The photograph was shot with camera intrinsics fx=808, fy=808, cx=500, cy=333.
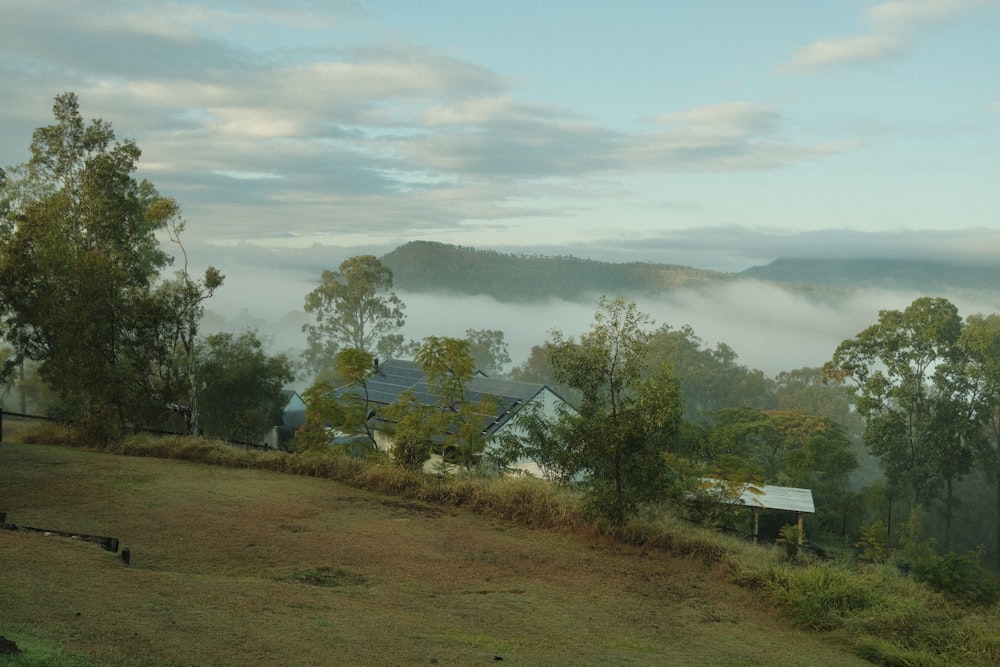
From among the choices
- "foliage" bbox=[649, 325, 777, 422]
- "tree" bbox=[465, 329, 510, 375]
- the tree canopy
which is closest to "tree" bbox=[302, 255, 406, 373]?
"tree" bbox=[465, 329, 510, 375]

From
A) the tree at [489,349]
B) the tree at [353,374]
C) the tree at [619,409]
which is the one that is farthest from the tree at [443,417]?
the tree at [489,349]

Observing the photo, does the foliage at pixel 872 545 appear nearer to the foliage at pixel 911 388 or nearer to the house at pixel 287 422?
the foliage at pixel 911 388

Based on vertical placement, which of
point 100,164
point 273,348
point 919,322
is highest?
point 100,164

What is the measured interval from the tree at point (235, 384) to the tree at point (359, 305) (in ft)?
62.8

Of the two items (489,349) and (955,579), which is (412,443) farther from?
(489,349)

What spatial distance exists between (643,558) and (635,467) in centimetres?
125

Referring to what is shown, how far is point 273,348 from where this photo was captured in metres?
124

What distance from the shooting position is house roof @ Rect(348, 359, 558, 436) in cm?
2398

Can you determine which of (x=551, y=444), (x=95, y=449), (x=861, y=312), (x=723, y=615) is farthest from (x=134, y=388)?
(x=861, y=312)

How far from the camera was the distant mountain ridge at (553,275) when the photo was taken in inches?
4594

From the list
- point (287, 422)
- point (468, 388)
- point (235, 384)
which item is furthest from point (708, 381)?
point (235, 384)

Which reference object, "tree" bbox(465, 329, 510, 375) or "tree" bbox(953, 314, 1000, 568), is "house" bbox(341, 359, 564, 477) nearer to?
"tree" bbox(953, 314, 1000, 568)

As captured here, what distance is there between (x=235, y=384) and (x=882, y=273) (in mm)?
156262

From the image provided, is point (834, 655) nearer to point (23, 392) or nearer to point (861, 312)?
point (23, 392)
